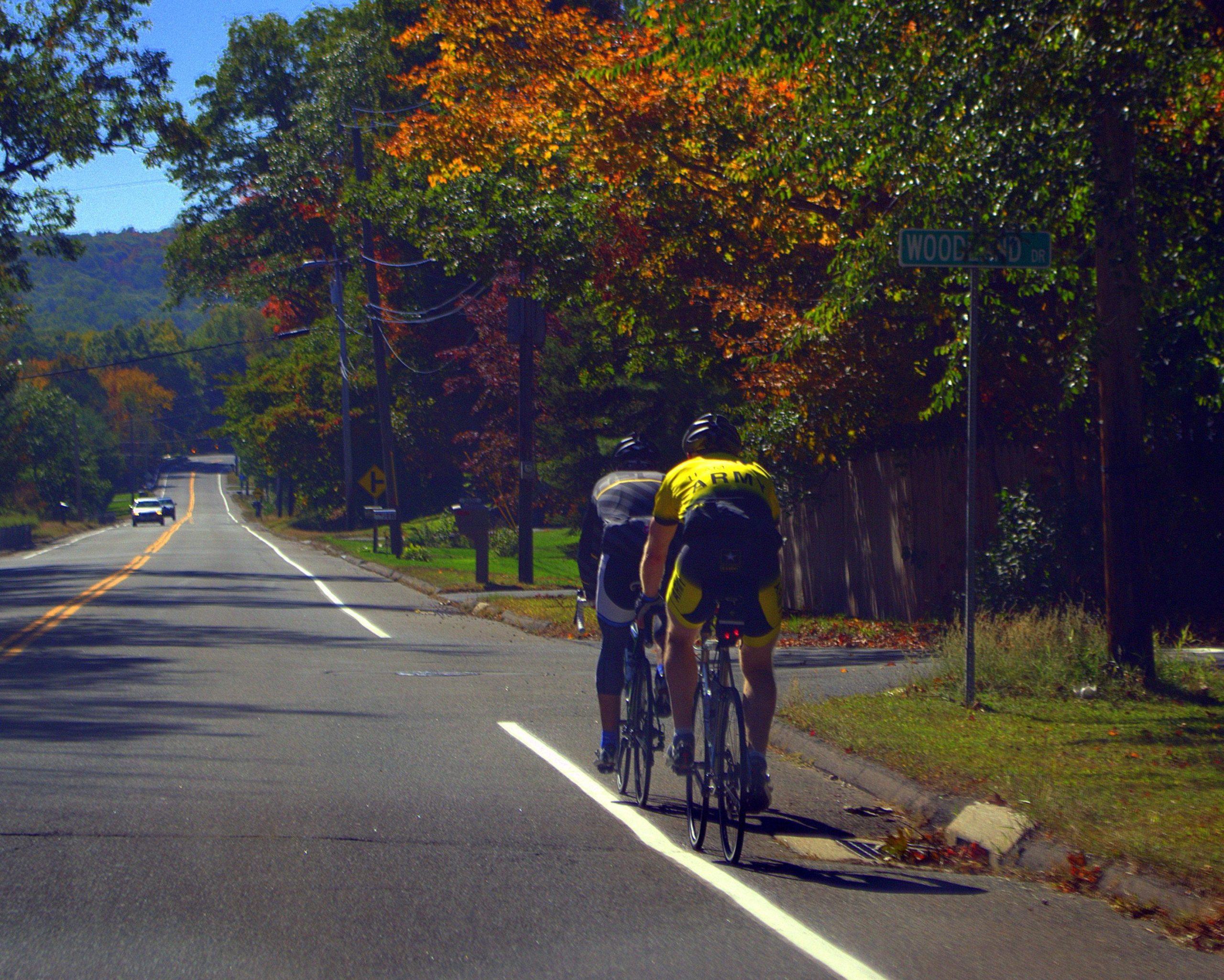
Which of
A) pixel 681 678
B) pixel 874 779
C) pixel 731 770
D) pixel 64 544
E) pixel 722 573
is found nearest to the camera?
pixel 731 770

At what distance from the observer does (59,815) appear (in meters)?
6.55

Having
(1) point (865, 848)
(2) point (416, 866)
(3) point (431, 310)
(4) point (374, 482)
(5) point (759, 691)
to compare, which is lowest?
(1) point (865, 848)

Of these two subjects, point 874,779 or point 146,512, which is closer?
point 874,779

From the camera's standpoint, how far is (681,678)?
20.9 feet

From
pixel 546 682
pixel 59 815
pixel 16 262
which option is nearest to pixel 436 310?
pixel 16 262

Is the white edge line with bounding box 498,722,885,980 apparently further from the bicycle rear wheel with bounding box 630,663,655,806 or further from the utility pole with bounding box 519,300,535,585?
the utility pole with bounding box 519,300,535,585

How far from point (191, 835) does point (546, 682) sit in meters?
5.96

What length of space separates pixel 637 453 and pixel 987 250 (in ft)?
10.9

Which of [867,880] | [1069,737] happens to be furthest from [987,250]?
[867,880]

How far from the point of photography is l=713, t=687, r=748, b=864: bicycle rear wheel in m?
5.87

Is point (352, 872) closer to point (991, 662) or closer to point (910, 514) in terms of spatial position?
point (991, 662)

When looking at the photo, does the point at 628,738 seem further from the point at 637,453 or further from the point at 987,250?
the point at 987,250

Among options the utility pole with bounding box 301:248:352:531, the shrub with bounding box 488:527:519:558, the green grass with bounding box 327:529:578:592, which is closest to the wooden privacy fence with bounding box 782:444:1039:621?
the green grass with bounding box 327:529:578:592

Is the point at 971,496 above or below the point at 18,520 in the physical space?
below
